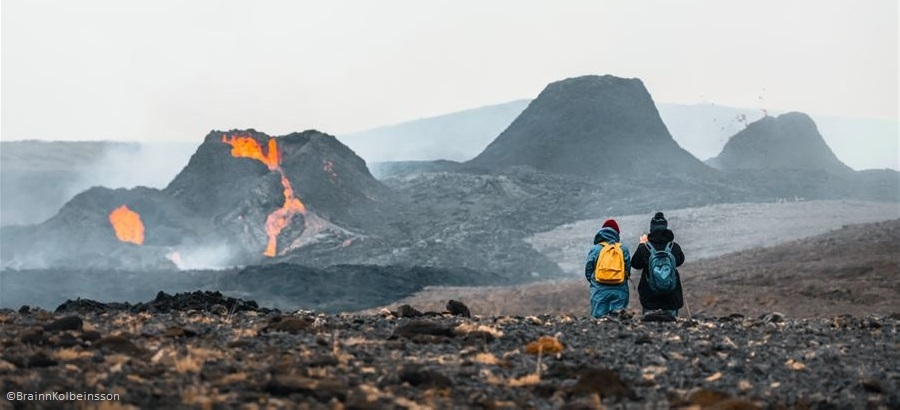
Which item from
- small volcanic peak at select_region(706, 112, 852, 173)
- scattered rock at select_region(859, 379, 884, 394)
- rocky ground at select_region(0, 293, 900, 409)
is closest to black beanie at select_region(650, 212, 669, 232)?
rocky ground at select_region(0, 293, 900, 409)

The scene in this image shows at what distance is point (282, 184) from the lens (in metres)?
69.3

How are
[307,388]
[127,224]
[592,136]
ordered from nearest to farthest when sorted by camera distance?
1. [307,388]
2. [127,224]
3. [592,136]

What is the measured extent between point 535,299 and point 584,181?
5032cm

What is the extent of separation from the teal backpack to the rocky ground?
1.36 meters

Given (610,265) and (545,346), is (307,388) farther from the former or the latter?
(610,265)

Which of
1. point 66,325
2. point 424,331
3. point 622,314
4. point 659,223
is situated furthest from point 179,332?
point 659,223

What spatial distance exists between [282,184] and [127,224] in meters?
10.4

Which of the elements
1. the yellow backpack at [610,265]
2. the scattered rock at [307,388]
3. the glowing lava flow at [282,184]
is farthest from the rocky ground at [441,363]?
the glowing lava flow at [282,184]

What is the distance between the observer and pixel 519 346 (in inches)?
381

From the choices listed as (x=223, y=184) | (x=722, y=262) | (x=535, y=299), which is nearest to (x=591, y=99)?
(x=223, y=184)

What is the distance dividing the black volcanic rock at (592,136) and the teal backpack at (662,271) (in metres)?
76.9

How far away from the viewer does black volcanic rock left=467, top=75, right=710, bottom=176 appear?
92375 millimetres

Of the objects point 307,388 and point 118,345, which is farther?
point 118,345

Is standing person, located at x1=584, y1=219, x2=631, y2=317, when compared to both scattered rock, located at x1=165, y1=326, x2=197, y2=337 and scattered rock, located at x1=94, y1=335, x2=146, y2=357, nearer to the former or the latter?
scattered rock, located at x1=165, y1=326, x2=197, y2=337
